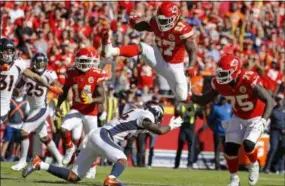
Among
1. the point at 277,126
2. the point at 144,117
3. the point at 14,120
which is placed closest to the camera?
the point at 144,117

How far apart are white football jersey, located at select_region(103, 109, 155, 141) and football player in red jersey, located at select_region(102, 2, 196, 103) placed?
70.4 inches

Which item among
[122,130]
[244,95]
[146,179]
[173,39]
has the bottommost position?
[146,179]

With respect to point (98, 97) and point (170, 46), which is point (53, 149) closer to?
point (98, 97)

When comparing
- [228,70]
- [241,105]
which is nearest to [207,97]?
[241,105]

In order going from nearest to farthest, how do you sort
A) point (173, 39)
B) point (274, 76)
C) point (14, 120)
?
point (173, 39) → point (14, 120) → point (274, 76)

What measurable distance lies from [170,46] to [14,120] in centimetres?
605

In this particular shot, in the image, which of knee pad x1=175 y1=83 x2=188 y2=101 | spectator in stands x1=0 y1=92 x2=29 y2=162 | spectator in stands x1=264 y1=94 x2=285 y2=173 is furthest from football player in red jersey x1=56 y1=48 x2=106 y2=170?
spectator in stands x1=264 y1=94 x2=285 y2=173

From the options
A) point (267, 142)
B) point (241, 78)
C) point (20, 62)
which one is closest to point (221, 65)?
point (241, 78)

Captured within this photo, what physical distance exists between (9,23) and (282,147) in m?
6.82

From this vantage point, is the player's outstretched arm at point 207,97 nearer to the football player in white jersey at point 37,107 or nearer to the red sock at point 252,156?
the red sock at point 252,156

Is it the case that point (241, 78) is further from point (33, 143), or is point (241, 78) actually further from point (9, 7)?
point (9, 7)

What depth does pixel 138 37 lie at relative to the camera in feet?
71.9

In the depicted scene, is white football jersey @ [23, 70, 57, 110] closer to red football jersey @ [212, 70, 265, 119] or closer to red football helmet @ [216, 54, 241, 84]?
red football jersey @ [212, 70, 265, 119]

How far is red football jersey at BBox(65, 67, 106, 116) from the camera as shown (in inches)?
587
